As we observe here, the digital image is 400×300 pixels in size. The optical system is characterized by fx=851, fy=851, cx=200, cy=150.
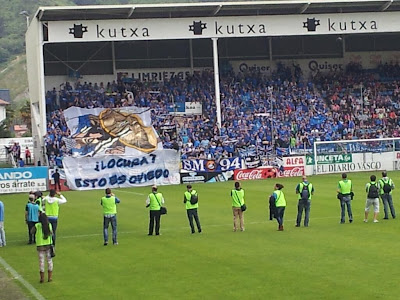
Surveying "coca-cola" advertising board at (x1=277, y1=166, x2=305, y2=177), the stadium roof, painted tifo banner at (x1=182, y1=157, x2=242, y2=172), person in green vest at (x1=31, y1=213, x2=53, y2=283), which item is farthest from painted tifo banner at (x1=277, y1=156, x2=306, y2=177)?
person in green vest at (x1=31, y1=213, x2=53, y2=283)

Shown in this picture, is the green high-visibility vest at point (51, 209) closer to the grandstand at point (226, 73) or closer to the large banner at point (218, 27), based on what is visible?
the grandstand at point (226, 73)

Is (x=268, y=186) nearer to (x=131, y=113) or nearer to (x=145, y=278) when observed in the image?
(x=131, y=113)

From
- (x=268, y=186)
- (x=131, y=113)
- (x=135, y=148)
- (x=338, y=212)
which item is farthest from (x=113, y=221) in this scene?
(x=131, y=113)

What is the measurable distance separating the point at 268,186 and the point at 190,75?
23.4m

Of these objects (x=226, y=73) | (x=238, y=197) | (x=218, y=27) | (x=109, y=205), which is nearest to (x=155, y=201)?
(x=109, y=205)

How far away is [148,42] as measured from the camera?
7012 cm

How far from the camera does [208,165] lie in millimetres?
54625

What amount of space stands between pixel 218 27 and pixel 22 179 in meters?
20.1

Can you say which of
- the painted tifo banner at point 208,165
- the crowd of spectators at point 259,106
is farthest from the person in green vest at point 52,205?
the crowd of spectators at point 259,106

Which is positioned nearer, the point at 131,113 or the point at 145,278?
the point at 145,278

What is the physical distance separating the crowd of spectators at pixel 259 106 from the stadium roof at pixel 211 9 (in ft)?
22.7

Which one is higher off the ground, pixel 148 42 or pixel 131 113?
pixel 148 42

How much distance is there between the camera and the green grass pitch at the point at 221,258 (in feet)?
59.3

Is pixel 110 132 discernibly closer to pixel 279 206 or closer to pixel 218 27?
pixel 218 27
